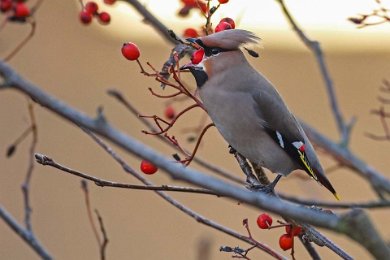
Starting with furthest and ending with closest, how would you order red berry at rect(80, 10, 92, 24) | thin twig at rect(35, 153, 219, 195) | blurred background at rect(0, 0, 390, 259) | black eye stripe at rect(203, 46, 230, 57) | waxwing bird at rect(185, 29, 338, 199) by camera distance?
blurred background at rect(0, 0, 390, 259), red berry at rect(80, 10, 92, 24), waxwing bird at rect(185, 29, 338, 199), black eye stripe at rect(203, 46, 230, 57), thin twig at rect(35, 153, 219, 195)

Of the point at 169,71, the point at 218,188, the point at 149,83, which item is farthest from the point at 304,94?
the point at 218,188

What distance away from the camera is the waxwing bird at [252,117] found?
92.1 inches

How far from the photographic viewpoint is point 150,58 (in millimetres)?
5852

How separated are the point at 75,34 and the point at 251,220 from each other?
1597 mm

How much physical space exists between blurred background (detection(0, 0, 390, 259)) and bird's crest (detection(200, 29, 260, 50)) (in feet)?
10.2

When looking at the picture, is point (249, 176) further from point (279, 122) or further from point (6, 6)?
point (6, 6)

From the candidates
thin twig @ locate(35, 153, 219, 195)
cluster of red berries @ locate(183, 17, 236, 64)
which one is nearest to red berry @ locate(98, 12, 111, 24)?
cluster of red berries @ locate(183, 17, 236, 64)

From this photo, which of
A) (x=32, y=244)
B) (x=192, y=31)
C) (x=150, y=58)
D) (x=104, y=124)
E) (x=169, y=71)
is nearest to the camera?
(x=104, y=124)

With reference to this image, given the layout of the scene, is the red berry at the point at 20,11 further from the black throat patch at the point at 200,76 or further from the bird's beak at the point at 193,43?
the black throat patch at the point at 200,76

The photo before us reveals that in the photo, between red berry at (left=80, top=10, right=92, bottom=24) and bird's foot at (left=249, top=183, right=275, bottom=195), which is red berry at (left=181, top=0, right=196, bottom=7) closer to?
red berry at (left=80, top=10, right=92, bottom=24)

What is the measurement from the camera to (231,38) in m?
2.15

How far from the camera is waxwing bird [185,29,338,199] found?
234cm

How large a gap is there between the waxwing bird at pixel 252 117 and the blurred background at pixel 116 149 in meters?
2.84

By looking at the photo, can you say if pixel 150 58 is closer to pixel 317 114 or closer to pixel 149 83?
pixel 149 83
